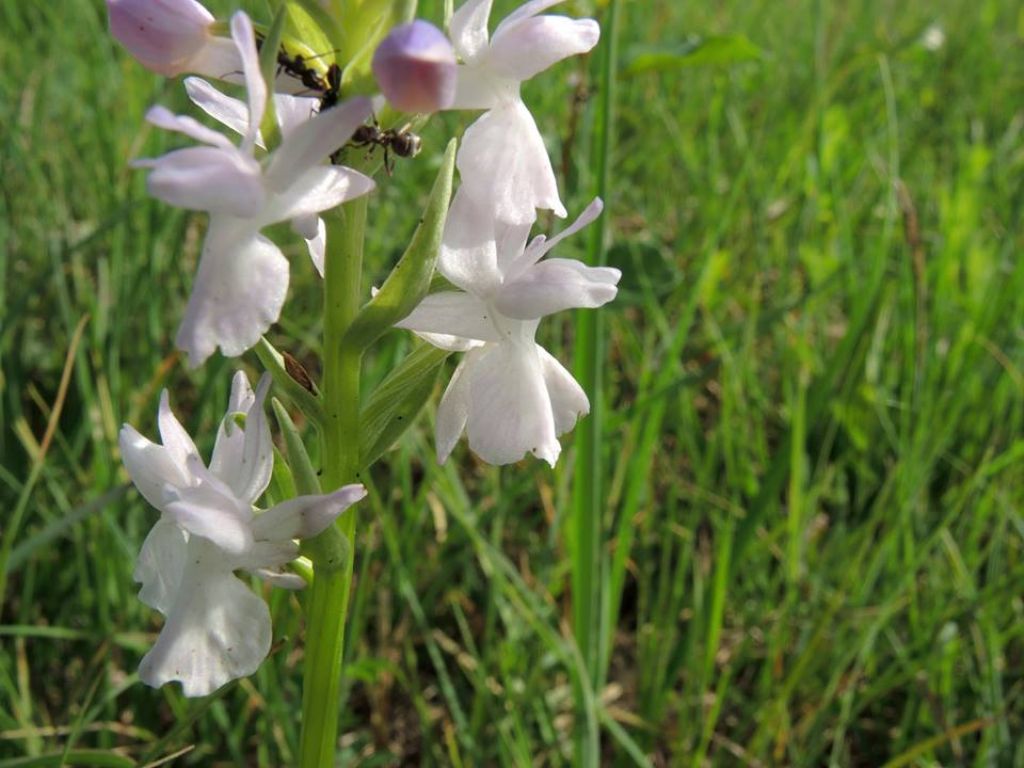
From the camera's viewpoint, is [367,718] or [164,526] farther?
[367,718]

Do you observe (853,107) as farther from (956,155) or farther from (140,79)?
(140,79)

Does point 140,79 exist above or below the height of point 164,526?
above

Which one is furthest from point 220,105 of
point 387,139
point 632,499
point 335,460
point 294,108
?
point 632,499

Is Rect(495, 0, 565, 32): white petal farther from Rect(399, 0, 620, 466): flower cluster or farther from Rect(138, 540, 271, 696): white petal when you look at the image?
Rect(138, 540, 271, 696): white petal

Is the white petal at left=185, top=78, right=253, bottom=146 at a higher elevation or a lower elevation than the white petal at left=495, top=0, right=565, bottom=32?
lower

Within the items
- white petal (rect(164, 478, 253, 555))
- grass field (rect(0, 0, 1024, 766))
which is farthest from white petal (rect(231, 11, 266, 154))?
grass field (rect(0, 0, 1024, 766))

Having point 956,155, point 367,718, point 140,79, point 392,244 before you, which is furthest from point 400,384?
point 956,155

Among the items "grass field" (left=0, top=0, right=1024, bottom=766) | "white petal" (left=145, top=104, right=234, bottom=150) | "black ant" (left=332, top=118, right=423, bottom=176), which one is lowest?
"grass field" (left=0, top=0, right=1024, bottom=766)
